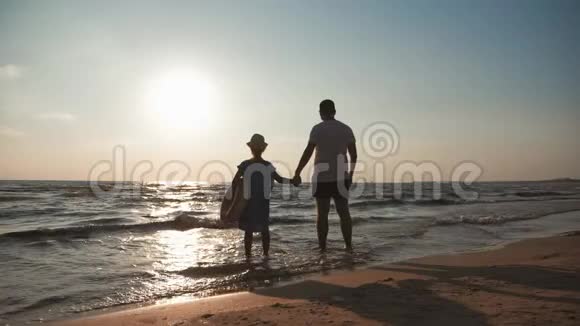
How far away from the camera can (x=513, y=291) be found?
296cm

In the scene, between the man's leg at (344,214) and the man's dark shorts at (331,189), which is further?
the man's leg at (344,214)

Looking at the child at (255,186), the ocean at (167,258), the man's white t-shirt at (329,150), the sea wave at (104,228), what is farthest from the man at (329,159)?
the sea wave at (104,228)

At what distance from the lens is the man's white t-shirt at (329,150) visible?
5742 mm

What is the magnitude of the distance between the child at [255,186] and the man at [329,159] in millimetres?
453

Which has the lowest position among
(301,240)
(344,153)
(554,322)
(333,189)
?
(301,240)

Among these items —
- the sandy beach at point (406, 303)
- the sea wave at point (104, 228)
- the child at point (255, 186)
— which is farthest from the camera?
the sea wave at point (104, 228)

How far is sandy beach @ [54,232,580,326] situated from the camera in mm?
2389

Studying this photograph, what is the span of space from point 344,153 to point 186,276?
9.09 feet

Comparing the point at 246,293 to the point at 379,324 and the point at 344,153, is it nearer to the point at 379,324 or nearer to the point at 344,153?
the point at 379,324

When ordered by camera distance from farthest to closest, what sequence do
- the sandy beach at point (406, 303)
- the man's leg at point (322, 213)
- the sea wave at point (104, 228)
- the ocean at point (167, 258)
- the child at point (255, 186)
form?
the sea wave at point (104, 228) → the man's leg at point (322, 213) → the child at point (255, 186) → the ocean at point (167, 258) → the sandy beach at point (406, 303)

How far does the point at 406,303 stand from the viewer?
2758 millimetres

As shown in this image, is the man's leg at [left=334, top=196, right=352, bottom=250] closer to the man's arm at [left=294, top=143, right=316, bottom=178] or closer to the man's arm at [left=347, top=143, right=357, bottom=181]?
the man's arm at [left=347, top=143, right=357, bottom=181]

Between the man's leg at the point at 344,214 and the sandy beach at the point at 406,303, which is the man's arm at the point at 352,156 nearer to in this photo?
the man's leg at the point at 344,214

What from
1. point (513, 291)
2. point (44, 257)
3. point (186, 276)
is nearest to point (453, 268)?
point (513, 291)
